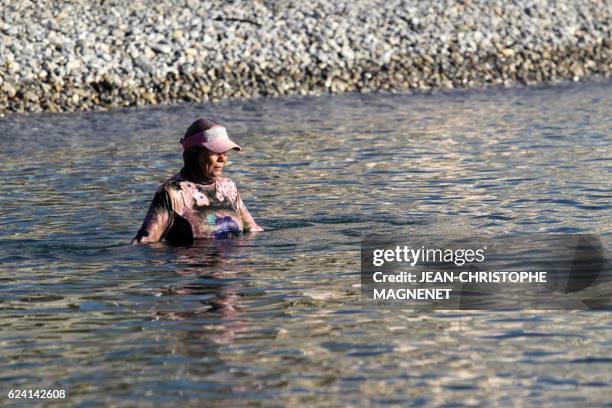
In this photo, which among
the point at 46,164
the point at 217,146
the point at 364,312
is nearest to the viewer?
the point at 364,312

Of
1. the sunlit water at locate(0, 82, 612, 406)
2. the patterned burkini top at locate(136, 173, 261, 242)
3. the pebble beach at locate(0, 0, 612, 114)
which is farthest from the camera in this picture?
the pebble beach at locate(0, 0, 612, 114)

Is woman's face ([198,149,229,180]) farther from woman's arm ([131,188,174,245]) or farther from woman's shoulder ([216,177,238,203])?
woman's arm ([131,188,174,245])

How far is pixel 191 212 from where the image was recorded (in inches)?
514

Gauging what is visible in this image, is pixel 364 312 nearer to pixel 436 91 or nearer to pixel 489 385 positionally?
pixel 489 385

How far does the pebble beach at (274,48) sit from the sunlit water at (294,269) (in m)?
4.48

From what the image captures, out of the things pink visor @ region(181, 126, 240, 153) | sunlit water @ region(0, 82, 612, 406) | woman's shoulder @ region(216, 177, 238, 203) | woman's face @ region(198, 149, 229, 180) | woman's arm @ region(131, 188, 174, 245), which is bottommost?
sunlit water @ region(0, 82, 612, 406)

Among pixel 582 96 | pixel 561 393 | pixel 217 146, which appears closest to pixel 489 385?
pixel 561 393

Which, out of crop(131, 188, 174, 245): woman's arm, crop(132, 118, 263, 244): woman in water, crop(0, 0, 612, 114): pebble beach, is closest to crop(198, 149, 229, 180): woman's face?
crop(132, 118, 263, 244): woman in water

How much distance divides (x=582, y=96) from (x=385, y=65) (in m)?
5.40

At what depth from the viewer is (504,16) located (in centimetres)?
3547

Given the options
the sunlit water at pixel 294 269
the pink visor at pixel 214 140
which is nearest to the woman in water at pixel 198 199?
the pink visor at pixel 214 140

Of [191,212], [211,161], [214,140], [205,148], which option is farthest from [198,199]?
[214,140]

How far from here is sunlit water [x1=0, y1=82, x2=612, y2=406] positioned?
8.59 m

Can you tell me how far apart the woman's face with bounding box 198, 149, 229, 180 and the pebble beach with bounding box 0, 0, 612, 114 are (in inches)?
665
